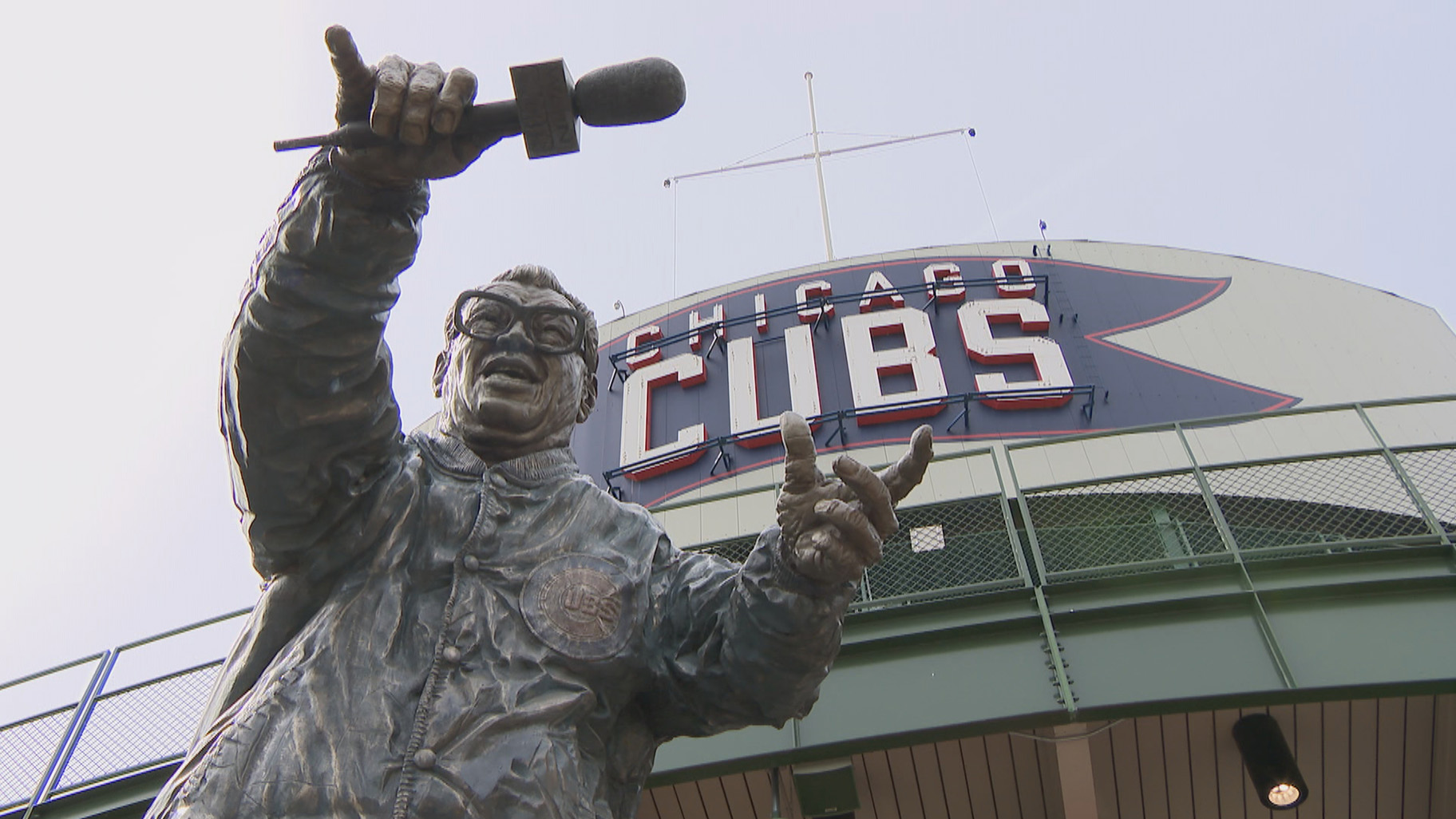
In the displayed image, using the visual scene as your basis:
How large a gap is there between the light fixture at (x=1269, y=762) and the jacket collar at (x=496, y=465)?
544cm

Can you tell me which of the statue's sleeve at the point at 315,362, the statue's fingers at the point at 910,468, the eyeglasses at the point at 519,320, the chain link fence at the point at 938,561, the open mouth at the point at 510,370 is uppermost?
the chain link fence at the point at 938,561

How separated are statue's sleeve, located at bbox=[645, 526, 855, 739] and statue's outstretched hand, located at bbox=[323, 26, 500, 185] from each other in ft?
3.12

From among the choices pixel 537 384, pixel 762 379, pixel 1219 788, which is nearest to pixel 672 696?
pixel 537 384

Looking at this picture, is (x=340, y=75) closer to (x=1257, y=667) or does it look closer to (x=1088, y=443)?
(x=1257, y=667)

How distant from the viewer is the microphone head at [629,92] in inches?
82.0

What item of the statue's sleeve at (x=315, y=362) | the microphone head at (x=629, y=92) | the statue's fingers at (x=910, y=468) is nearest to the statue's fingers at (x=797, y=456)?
the statue's fingers at (x=910, y=468)

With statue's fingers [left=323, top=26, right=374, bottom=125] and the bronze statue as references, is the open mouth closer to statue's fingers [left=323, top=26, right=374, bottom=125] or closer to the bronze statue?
the bronze statue

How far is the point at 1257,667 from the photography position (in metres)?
6.45

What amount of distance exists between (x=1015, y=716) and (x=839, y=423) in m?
6.33

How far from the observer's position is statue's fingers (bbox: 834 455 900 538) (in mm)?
2129

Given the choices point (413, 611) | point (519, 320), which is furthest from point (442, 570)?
point (519, 320)

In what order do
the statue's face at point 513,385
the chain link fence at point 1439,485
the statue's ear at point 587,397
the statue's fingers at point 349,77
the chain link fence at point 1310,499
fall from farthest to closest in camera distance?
the chain link fence at point 1310,499 → the chain link fence at point 1439,485 → the statue's ear at point 587,397 → the statue's face at point 513,385 → the statue's fingers at point 349,77

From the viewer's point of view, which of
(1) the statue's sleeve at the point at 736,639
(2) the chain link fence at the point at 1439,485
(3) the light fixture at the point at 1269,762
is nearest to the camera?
(1) the statue's sleeve at the point at 736,639

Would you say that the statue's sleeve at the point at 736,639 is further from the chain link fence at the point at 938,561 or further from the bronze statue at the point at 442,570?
the chain link fence at the point at 938,561
